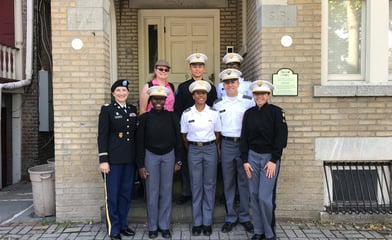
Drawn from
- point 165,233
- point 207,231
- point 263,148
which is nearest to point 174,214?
point 165,233

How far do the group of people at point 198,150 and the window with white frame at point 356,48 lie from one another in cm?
132

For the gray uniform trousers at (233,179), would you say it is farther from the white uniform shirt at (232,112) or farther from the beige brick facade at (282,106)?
the beige brick facade at (282,106)

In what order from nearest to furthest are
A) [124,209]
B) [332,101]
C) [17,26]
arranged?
1. [124,209]
2. [332,101]
3. [17,26]

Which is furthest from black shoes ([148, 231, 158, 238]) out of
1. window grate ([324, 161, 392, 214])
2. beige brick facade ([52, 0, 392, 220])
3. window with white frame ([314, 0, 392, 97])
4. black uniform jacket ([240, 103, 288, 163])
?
window with white frame ([314, 0, 392, 97])

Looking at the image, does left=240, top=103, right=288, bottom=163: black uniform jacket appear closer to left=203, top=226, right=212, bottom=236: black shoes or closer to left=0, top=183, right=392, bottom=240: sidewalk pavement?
left=203, top=226, right=212, bottom=236: black shoes

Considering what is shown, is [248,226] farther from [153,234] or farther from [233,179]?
[153,234]

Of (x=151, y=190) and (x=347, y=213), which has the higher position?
(x=151, y=190)

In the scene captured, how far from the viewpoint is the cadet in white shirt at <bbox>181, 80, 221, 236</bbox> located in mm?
4797

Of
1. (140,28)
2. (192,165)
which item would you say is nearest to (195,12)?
(140,28)

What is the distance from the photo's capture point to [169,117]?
4840mm

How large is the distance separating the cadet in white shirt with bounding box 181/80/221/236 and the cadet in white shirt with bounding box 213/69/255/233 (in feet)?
0.41

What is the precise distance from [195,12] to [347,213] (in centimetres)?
503

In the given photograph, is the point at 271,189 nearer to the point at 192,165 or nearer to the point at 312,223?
the point at 192,165

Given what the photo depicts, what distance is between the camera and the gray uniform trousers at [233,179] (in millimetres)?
4930
